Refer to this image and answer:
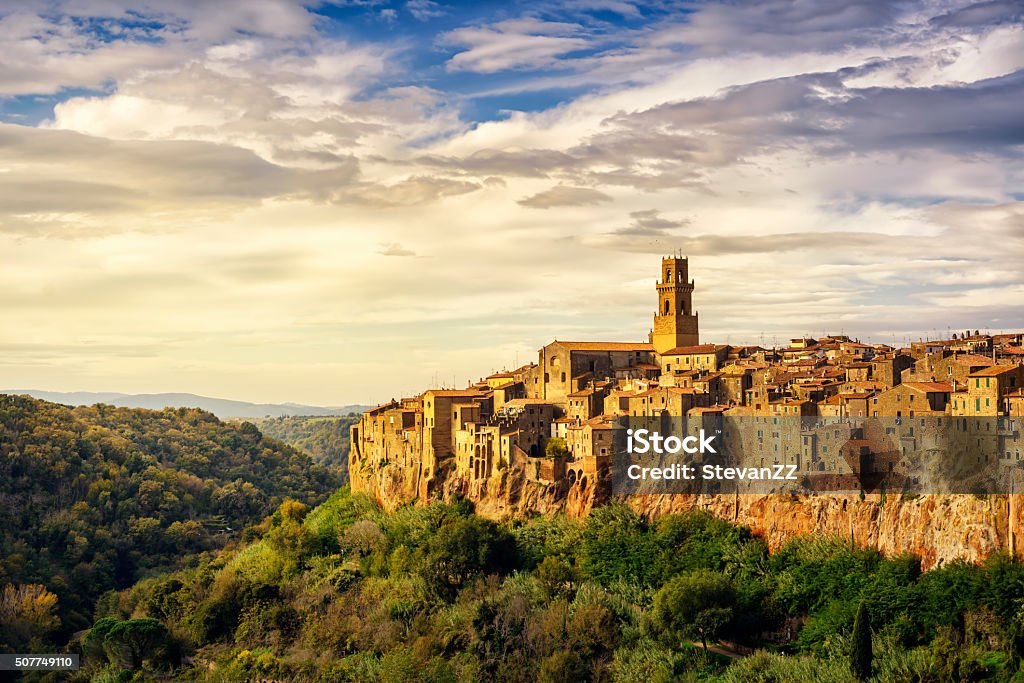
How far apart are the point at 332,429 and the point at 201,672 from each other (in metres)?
106

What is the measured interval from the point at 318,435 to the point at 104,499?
251ft

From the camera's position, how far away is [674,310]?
2726 inches

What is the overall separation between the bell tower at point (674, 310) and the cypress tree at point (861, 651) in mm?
27832

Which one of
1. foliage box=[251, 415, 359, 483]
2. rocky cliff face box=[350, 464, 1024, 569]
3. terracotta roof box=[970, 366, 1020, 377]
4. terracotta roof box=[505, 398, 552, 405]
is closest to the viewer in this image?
rocky cliff face box=[350, 464, 1024, 569]

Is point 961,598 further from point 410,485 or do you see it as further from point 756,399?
point 410,485

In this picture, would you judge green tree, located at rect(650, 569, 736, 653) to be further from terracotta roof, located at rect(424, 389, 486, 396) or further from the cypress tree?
terracotta roof, located at rect(424, 389, 486, 396)

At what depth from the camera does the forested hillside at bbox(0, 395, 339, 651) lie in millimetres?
67125

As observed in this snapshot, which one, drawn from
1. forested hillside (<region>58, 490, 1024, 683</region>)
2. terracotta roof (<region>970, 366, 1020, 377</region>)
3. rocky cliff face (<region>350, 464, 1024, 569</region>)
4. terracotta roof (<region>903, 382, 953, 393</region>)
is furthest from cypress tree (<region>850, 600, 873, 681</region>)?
terracotta roof (<region>970, 366, 1020, 377</region>)

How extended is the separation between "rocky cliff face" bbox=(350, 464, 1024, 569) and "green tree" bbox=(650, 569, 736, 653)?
3.42 meters

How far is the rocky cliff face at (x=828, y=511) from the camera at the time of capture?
41438mm

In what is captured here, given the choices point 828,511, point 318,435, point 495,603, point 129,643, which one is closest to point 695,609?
point 828,511

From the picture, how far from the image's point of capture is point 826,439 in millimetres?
47156

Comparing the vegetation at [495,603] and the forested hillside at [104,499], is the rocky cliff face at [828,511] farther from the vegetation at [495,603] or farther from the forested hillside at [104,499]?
the forested hillside at [104,499]

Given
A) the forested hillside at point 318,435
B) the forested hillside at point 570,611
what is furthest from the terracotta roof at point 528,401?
the forested hillside at point 318,435
